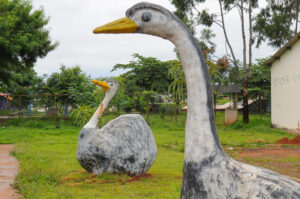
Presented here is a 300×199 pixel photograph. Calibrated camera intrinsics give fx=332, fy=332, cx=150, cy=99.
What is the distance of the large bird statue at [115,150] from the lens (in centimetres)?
546

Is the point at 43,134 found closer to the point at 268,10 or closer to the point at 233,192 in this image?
the point at 233,192

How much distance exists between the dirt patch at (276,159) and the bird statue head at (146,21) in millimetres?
4863

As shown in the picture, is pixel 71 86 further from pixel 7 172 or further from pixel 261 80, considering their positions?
pixel 261 80

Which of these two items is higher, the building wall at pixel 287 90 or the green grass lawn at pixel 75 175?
the building wall at pixel 287 90

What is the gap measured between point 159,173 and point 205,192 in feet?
13.1

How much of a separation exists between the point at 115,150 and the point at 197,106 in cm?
353

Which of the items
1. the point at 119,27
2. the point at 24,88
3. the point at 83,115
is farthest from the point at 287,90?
the point at 24,88

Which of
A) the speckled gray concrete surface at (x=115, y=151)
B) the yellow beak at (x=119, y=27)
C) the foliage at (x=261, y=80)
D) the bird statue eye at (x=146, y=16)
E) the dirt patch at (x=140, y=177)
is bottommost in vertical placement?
the dirt patch at (x=140, y=177)

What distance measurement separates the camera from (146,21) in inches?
86.4

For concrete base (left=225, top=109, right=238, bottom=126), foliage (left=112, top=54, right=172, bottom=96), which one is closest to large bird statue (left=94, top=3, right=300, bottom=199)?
concrete base (left=225, top=109, right=238, bottom=126)

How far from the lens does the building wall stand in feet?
45.0

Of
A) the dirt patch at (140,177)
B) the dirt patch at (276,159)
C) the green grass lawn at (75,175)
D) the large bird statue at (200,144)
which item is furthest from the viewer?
the dirt patch at (276,159)

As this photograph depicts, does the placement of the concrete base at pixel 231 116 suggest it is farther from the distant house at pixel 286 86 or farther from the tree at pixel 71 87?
the tree at pixel 71 87

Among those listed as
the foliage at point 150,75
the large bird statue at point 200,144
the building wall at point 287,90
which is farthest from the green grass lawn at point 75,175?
the foliage at point 150,75
